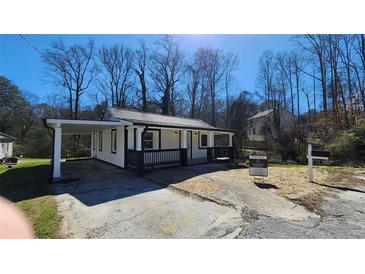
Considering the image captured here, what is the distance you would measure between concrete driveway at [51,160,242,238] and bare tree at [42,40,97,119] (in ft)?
65.0

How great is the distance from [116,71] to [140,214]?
79.8ft

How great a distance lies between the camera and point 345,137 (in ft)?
43.3

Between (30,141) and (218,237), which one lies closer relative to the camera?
(218,237)

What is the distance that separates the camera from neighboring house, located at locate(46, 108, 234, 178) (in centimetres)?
908

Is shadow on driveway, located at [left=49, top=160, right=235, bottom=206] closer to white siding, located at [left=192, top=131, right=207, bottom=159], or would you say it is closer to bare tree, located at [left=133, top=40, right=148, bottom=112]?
white siding, located at [left=192, top=131, right=207, bottom=159]

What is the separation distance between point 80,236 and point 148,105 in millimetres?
23239

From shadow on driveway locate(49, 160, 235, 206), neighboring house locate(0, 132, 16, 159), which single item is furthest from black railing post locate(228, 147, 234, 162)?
neighboring house locate(0, 132, 16, 159)

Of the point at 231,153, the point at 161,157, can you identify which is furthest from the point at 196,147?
the point at 161,157

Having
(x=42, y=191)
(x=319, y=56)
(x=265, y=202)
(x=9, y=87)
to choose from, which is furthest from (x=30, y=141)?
(x=319, y=56)

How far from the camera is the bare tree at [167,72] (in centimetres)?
2520

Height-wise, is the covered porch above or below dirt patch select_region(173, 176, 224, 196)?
above
